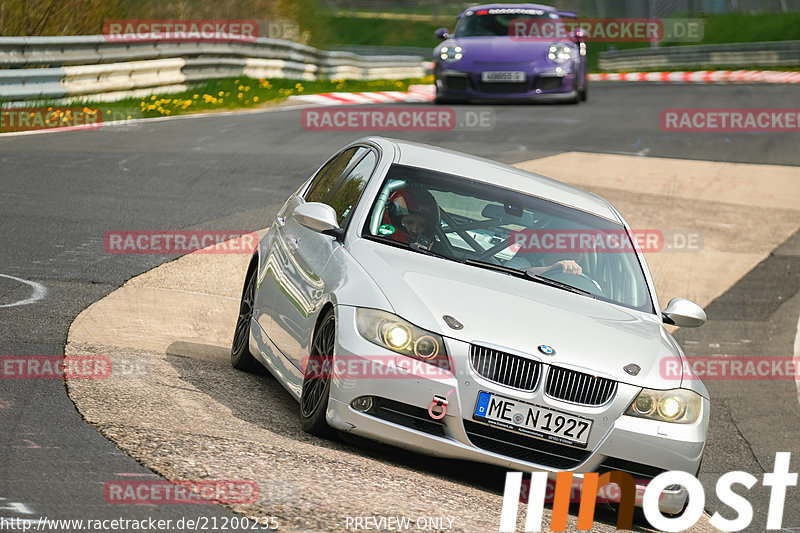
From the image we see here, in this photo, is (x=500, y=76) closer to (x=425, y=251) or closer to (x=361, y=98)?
(x=361, y=98)

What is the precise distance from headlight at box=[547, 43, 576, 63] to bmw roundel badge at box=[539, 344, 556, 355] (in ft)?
55.2

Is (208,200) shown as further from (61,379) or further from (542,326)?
(542,326)

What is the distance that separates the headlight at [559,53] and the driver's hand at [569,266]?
1557cm

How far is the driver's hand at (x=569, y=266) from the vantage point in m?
7.08

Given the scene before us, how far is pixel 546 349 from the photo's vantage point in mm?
5949

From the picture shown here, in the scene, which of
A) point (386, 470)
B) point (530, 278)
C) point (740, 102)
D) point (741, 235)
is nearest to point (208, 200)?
point (741, 235)

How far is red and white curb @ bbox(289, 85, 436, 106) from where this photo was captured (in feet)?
76.9

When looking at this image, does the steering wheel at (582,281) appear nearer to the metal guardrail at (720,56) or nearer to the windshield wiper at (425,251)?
the windshield wiper at (425,251)

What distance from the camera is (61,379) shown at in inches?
258
